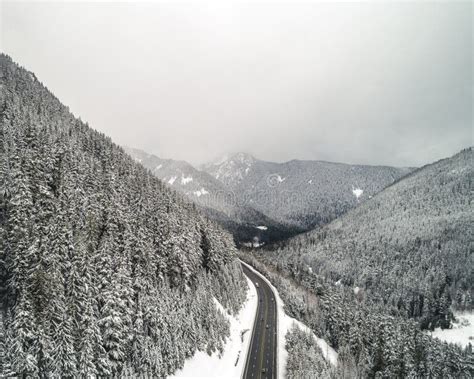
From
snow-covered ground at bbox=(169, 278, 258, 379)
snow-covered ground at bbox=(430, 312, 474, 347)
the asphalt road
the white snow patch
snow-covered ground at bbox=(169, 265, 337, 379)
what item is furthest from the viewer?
snow-covered ground at bbox=(430, 312, 474, 347)

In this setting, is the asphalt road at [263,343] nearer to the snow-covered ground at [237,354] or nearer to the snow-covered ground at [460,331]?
the snow-covered ground at [237,354]

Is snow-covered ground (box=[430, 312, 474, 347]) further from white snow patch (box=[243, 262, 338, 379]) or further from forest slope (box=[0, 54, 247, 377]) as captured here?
forest slope (box=[0, 54, 247, 377])

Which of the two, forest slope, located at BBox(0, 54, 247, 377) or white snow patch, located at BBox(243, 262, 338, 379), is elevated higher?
forest slope, located at BBox(0, 54, 247, 377)

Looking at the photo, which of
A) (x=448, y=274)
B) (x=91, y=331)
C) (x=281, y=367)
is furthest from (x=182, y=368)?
(x=448, y=274)

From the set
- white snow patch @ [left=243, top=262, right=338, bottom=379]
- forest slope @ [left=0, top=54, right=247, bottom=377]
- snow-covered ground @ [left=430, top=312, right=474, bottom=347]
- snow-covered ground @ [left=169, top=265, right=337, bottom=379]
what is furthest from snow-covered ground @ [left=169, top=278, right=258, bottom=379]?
snow-covered ground @ [left=430, top=312, right=474, bottom=347]

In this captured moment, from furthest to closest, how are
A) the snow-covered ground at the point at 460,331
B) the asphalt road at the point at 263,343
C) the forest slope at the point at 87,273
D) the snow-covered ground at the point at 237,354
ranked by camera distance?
the snow-covered ground at the point at 460,331 < the asphalt road at the point at 263,343 < the snow-covered ground at the point at 237,354 < the forest slope at the point at 87,273

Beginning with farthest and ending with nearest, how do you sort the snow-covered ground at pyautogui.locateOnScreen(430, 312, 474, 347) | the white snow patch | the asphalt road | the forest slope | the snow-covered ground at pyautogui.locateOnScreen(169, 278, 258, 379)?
1. the snow-covered ground at pyautogui.locateOnScreen(430, 312, 474, 347)
2. the white snow patch
3. the asphalt road
4. the snow-covered ground at pyautogui.locateOnScreen(169, 278, 258, 379)
5. the forest slope

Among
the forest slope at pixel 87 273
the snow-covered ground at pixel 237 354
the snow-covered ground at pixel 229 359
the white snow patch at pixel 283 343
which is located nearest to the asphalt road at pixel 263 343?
the white snow patch at pixel 283 343

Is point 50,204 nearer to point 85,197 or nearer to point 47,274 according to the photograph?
point 85,197
